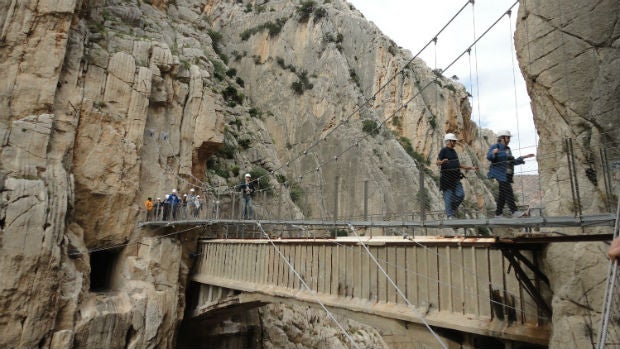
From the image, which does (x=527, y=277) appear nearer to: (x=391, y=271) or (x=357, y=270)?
(x=391, y=271)

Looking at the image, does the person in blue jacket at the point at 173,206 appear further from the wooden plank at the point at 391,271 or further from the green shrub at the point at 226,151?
the wooden plank at the point at 391,271

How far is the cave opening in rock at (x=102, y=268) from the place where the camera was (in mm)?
14999

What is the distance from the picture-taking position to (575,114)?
5402mm

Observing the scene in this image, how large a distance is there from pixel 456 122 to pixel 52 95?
3256cm

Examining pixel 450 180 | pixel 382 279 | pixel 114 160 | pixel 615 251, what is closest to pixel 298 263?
pixel 382 279

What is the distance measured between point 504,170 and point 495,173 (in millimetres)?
137

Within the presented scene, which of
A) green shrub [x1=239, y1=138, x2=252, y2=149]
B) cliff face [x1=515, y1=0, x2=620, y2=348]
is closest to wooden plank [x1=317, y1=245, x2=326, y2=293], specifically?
cliff face [x1=515, y1=0, x2=620, y2=348]

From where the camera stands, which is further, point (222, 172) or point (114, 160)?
point (222, 172)

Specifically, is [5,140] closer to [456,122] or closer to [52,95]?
[52,95]

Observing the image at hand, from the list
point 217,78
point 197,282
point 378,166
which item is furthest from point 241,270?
point 217,78

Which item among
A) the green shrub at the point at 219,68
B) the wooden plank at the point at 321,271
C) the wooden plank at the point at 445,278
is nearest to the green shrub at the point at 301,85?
the green shrub at the point at 219,68

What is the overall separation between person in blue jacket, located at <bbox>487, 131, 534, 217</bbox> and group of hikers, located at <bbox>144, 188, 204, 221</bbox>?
35.6 feet

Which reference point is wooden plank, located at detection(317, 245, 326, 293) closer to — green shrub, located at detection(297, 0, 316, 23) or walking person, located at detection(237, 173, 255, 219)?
walking person, located at detection(237, 173, 255, 219)

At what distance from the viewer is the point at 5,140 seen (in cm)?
1180
